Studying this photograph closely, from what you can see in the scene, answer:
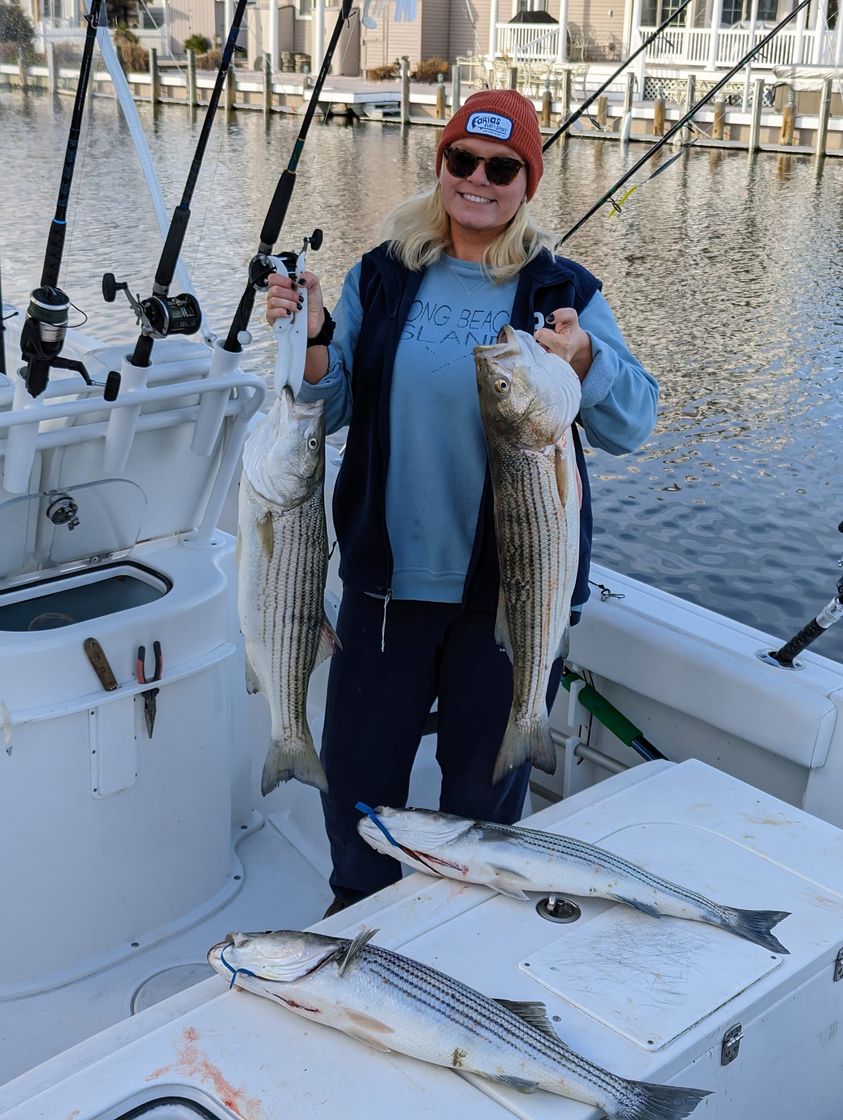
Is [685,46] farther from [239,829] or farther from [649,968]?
[649,968]

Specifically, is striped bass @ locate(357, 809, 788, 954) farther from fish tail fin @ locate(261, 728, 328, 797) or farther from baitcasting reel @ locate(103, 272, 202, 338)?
baitcasting reel @ locate(103, 272, 202, 338)

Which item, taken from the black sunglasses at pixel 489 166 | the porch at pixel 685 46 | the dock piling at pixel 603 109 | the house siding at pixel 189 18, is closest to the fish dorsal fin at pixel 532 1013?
the black sunglasses at pixel 489 166

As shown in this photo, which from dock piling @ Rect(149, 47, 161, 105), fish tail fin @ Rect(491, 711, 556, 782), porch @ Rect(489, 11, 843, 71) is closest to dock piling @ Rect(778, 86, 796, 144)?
porch @ Rect(489, 11, 843, 71)

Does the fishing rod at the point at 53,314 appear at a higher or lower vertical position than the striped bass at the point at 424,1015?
higher

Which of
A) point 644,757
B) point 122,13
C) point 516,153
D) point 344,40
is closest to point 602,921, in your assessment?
point 644,757

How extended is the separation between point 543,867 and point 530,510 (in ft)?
2.18

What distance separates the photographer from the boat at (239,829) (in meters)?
1.79

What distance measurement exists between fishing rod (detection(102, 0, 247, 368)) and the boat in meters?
0.17

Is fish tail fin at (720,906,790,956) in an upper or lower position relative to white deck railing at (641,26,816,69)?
lower

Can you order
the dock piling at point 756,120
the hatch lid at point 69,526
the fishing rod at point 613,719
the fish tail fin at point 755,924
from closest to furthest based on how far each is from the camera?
the fish tail fin at point 755,924, the hatch lid at point 69,526, the fishing rod at point 613,719, the dock piling at point 756,120

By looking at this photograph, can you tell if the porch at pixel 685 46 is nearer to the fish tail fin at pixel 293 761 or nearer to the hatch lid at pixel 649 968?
the fish tail fin at pixel 293 761

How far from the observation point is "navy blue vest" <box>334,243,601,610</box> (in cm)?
237

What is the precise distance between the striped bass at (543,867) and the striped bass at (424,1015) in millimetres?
286

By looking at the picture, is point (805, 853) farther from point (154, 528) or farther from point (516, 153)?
point (154, 528)
